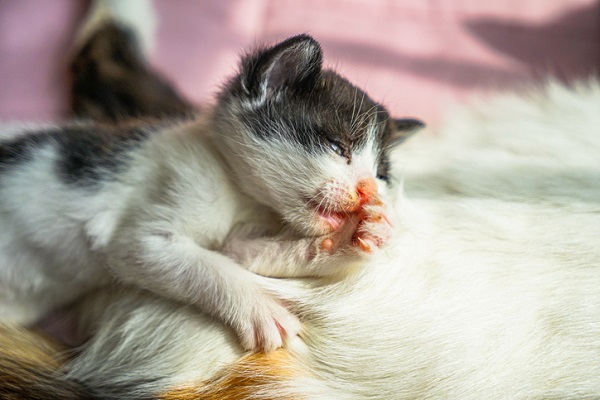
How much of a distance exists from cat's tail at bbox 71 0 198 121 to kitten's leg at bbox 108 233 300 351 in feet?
1.66

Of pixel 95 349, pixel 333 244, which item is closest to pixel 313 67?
pixel 333 244

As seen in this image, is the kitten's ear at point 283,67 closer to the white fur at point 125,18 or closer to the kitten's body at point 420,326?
the kitten's body at point 420,326

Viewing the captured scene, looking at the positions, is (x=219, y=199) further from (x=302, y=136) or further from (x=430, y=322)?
(x=430, y=322)

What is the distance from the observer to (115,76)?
1296mm

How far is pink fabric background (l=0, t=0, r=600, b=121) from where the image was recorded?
137 centimetres

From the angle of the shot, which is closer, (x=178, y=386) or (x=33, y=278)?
(x=178, y=386)

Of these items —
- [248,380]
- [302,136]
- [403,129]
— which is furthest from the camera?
[403,129]

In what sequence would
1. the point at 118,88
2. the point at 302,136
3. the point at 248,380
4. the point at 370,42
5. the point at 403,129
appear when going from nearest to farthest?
the point at 248,380 < the point at 302,136 < the point at 403,129 < the point at 118,88 < the point at 370,42

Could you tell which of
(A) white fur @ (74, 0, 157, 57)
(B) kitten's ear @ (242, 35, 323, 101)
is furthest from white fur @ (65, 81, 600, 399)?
(A) white fur @ (74, 0, 157, 57)

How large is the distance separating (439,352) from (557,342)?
0.15 metres

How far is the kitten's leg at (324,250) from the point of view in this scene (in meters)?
0.78

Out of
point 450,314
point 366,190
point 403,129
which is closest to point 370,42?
point 403,129

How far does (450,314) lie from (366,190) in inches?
8.2

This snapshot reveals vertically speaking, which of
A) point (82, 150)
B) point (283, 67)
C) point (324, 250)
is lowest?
point (324, 250)
